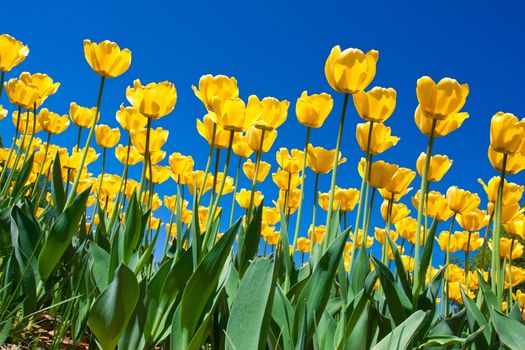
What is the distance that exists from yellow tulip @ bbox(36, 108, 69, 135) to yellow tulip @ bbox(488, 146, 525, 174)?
10.8 ft

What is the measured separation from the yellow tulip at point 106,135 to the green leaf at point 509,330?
2839 millimetres

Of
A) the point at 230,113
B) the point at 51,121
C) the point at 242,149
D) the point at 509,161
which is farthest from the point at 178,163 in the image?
the point at 509,161

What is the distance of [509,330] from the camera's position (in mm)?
2184

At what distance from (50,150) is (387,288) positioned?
163 inches

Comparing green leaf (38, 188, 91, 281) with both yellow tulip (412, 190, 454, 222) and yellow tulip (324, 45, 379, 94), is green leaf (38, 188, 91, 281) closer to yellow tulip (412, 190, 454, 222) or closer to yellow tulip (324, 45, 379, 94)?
yellow tulip (324, 45, 379, 94)

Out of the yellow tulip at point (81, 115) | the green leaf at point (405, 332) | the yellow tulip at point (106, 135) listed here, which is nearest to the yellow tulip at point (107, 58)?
the yellow tulip at point (106, 135)

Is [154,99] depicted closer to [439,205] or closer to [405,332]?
[405,332]

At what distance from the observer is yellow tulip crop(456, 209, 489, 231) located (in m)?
4.05

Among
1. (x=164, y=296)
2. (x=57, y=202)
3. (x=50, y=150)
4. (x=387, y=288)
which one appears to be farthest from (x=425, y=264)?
(x=50, y=150)

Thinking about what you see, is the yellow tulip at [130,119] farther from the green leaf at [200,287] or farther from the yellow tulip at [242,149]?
the green leaf at [200,287]

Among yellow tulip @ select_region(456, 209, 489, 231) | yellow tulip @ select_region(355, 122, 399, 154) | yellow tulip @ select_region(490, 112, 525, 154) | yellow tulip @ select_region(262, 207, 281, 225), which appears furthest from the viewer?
yellow tulip @ select_region(262, 207, 281, 225)

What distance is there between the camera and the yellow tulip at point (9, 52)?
3355 mm

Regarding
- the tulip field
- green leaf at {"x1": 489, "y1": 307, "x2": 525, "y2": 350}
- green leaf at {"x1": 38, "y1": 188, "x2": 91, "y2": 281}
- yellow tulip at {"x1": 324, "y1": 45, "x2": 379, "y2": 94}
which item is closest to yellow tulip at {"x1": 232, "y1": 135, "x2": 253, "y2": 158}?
the tulip field

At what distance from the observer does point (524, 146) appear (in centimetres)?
265
